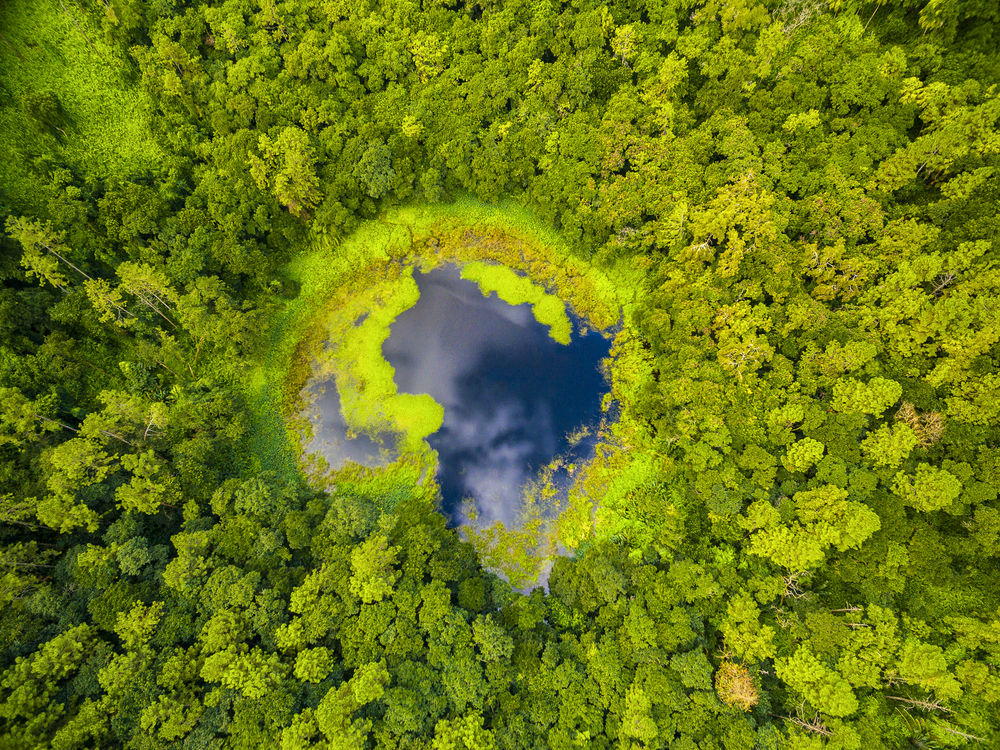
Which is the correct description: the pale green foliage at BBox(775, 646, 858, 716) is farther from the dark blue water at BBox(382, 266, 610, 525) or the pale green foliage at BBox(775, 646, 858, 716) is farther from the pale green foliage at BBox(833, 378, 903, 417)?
the dark blue water at BBox(382, 266, 610, 525)

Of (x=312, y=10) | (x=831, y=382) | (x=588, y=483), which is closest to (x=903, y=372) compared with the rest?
(x=831, y=382)

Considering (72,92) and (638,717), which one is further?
(72,92)

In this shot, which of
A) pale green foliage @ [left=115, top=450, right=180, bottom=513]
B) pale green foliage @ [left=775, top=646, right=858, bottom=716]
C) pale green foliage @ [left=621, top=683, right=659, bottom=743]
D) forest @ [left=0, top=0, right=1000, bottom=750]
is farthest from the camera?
pale green foliage @ [left=115, top=450, right=180, bottom=513]

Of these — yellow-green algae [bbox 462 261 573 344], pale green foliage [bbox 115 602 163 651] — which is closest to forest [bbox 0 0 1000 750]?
pale green foliage [bbox 115 602 163 651]

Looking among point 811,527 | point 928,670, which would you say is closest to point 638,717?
point 811,527

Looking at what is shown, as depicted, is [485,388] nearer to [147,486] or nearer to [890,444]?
[147,486]

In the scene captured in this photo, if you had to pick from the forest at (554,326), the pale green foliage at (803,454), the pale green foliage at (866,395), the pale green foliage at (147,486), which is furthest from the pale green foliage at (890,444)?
the pale green foliage at (147,486)
